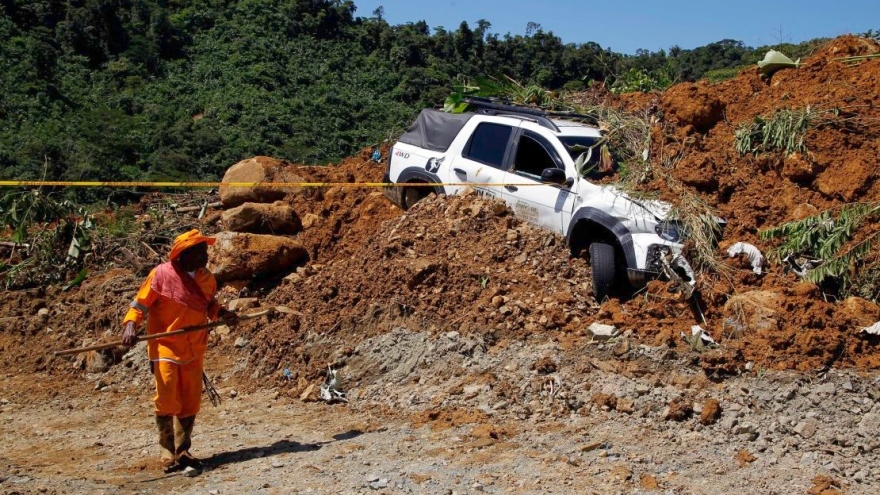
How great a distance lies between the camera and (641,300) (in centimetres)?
812

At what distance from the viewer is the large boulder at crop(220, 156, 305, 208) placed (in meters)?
12.1

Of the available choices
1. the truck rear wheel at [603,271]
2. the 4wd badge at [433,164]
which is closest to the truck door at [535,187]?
the truck rear wheel at [603,271]

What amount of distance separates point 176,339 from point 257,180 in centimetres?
597

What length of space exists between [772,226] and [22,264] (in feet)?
26.8

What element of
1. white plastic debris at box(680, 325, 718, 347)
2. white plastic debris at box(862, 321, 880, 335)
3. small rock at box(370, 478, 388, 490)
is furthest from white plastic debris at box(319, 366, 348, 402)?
white plastic debris at box(862, 321, 880, 335)

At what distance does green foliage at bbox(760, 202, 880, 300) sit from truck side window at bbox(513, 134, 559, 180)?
2.40 metres

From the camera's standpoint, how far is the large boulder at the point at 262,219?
36.4 ft

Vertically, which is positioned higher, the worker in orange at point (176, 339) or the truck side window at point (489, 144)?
the truck side window at point (489, 144)

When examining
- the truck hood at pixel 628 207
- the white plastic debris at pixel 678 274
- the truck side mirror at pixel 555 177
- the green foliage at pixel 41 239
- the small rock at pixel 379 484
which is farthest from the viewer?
the green foliage at pixel 41 239

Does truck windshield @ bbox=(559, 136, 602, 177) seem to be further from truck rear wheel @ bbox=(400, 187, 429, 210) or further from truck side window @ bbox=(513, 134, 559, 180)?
truck rear wheel @ bbox=(400, 187, 429, 210)

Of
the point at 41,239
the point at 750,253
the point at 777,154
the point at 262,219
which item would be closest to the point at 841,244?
the point at 750,253

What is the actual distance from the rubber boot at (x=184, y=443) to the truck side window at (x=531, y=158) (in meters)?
4.47

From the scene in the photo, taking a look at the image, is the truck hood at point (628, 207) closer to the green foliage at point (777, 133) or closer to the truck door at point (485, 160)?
the truck door at point (485, 160)

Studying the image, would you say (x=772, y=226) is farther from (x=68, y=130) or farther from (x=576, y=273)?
(x=68, y=130)
